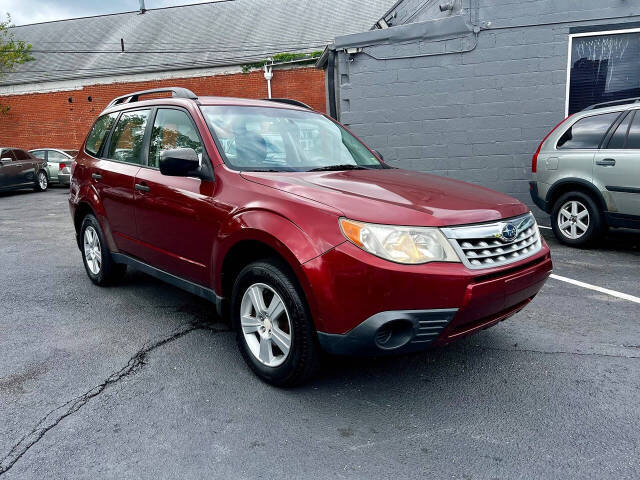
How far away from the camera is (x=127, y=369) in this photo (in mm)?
3316

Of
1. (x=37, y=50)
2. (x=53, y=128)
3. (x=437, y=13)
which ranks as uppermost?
(x=37, y=50)

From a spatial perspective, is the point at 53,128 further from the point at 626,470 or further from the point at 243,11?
the point at 626,470

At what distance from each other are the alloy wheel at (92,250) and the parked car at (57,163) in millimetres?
13213

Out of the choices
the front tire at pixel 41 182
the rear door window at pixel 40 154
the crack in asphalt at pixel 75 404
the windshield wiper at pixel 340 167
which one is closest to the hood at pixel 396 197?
the windshield wiper at pixel 340 167

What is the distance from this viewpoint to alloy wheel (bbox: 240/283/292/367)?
9.67 ft

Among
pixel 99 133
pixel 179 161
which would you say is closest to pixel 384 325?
pixel 179 161

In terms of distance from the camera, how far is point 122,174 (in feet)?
14.1

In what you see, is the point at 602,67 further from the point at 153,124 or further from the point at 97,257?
the point at 97,257

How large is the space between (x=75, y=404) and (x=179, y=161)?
5.02ft

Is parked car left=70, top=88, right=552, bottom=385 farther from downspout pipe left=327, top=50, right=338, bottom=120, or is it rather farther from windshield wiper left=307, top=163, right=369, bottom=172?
downspout pipe left=327, top=50, right=338, bottom=120

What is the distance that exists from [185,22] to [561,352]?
2734 cm

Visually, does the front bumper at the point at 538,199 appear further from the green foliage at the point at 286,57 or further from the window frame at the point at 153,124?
the green foliage at the point at 286,57

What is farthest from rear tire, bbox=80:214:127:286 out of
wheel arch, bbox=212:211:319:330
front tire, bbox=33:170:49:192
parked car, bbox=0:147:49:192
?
front tire, bbox=33:170:49:192

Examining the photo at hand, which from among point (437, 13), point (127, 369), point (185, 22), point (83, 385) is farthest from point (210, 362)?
point (185, 22)
